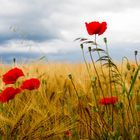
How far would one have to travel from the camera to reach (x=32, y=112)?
240cm

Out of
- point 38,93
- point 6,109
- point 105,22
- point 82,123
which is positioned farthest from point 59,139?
point 105,22

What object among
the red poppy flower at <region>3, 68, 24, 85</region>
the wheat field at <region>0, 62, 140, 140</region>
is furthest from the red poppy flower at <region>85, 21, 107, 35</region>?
the red poppy flower at <region>3, 68, 24, 85</region>

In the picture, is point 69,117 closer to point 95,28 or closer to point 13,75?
point 13,75

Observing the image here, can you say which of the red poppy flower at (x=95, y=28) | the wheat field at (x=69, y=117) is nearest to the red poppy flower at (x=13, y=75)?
the wheat field at (x=69, y=117)

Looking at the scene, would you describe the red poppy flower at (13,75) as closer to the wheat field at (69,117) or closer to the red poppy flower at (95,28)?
the wheat field at (69,117)

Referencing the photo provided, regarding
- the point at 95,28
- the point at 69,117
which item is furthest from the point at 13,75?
the point at 95,28

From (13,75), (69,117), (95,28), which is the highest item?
(95,28)

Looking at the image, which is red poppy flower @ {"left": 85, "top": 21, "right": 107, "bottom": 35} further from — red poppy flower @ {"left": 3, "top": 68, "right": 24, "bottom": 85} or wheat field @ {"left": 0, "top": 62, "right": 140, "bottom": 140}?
red poppy flower @ {"left": 3, "top": 68, "right": 24, "bottom": 85}

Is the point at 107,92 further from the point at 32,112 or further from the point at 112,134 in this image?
the point at 112,134

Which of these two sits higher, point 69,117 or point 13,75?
point 13,75

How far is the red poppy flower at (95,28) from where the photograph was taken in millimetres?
2241

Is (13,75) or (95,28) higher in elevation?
(95,28)

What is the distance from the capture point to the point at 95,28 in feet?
7.36

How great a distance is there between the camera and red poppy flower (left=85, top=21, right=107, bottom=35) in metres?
2.24
